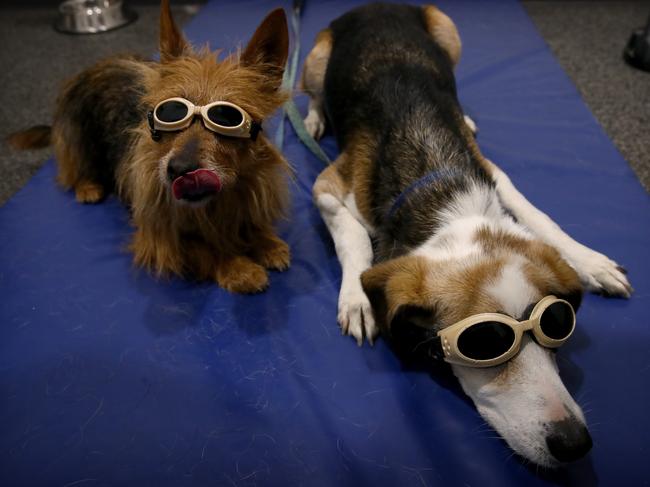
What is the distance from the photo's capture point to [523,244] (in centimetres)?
135

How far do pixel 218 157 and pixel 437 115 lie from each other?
868mm

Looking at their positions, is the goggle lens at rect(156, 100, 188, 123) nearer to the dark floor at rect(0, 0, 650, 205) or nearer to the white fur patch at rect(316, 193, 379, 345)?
the white fur patch at rect(316, 193, 379, 345)

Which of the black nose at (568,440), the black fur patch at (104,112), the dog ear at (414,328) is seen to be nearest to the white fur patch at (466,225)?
the dog ear at (414,328)

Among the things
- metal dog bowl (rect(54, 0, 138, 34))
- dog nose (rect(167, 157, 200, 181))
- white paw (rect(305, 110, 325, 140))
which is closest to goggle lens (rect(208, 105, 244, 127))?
dog nose (rect(167, 157, 200, 181))

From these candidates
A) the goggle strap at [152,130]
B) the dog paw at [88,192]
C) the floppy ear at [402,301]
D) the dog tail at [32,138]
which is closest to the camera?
the floppy ear at [402,301]

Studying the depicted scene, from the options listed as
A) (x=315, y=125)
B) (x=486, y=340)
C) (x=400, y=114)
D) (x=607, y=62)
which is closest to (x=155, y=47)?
(x=315, y=125)

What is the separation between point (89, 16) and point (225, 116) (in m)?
3.85

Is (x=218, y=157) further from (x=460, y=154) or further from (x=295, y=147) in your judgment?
Result: (x=295, y=147)

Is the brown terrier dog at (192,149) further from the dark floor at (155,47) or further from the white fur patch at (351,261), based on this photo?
the dark floor at (155,47)

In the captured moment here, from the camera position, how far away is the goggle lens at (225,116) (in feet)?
4.39

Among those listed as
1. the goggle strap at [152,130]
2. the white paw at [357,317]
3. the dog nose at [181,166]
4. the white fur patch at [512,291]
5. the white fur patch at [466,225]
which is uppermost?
the goggle strap at [152,130]

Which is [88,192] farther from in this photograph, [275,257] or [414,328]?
[414,328]

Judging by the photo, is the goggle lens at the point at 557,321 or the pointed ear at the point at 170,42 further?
the pointed ear at the point at 170,42

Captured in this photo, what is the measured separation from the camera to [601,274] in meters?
1.61
